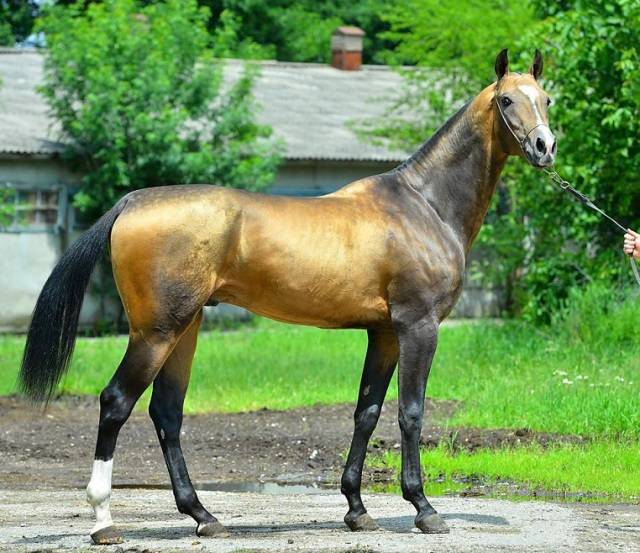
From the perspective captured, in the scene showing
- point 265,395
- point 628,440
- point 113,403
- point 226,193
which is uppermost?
point 226,193

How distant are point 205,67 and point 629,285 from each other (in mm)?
9679

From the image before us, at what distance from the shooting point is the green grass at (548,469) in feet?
30.6

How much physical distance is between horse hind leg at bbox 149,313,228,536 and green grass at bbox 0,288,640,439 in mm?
4593

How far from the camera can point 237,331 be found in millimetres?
22672

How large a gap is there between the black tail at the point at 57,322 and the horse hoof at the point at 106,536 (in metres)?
0.80

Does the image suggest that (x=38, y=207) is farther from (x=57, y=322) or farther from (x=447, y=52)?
(x=57, y=322)

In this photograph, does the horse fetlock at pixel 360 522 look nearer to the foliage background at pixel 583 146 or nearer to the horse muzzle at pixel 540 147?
the horse muzzle at pixel 540 147

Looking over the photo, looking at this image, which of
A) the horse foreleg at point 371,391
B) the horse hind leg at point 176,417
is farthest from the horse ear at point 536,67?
the horse hind leg at point 176,417

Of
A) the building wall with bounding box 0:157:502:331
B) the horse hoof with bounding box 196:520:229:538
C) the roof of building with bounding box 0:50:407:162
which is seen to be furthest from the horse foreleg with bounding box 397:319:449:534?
the roof of building with bounding box 0:50:407:162

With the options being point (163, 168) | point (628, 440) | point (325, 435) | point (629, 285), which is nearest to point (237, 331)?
point (163, 168)

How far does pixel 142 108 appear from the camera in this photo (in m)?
22.3

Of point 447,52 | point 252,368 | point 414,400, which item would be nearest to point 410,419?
point 414,400

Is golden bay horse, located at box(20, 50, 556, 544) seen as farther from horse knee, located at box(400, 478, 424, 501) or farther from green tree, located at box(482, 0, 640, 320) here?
green tree, located at box(482, 0, 640, 320)

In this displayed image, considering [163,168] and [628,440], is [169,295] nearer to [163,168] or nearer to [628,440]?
[628,440]
